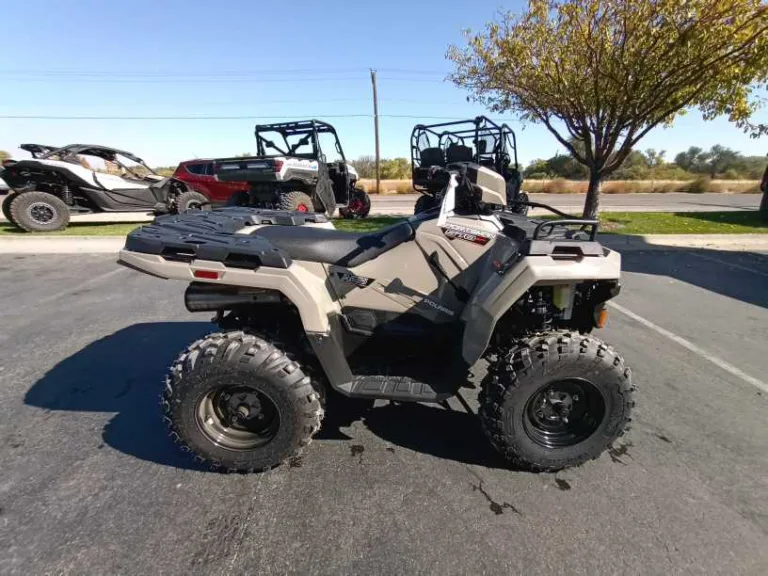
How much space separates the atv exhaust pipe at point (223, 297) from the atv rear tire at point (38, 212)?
9.71m

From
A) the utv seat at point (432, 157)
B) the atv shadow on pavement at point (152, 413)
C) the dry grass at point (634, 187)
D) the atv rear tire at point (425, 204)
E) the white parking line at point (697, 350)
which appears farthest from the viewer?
the dry grass at point (634, 187)

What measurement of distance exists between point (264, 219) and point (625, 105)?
9114mm

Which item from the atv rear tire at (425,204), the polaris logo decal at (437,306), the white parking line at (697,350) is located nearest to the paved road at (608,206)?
the atv rear tire at (425,204)

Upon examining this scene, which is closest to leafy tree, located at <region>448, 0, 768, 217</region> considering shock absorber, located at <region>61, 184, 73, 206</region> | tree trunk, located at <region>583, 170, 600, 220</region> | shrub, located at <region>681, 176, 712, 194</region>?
tree trunk, located at <region>583, 170, 600, 220</region>

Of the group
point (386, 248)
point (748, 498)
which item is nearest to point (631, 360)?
point (748, 498)

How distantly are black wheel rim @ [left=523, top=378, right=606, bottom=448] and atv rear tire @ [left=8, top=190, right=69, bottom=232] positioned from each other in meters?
11.2

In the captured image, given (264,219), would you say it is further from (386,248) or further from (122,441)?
(122,441)

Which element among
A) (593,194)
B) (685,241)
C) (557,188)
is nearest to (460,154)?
(593,194)

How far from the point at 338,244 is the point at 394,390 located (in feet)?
2.88

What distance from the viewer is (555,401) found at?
230cm

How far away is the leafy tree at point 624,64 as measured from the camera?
7.45 metres

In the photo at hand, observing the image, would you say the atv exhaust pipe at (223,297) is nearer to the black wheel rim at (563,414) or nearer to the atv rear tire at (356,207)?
the black wheel rim at (563,414)

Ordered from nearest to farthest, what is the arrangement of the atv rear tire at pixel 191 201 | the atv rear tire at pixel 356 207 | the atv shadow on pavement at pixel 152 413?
1. the atv shadow on pavement at pixel 152 413
2. the atv rear tire at pixel 191 201
3. the atv rear tire at pixel 356 207

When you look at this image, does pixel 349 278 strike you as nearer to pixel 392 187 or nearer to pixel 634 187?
pixel 392 187
